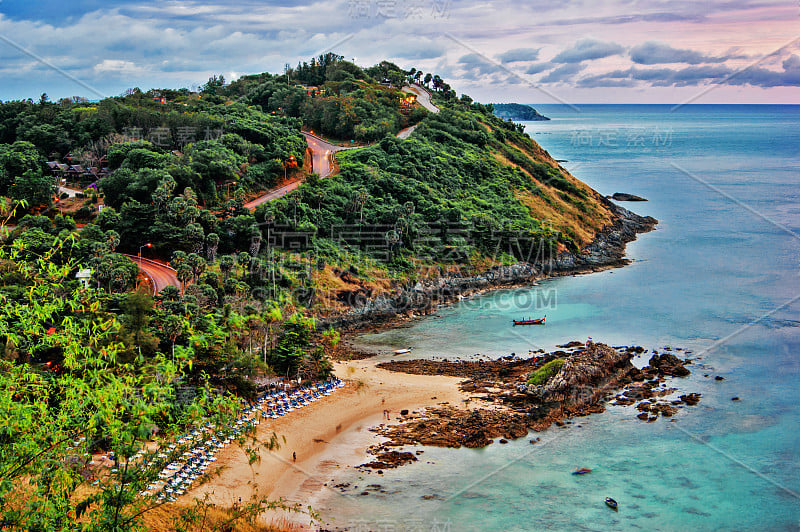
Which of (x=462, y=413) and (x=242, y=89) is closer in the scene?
(x=462, y=413)

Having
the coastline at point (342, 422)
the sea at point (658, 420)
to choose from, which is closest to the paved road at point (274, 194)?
the coastline at point (342, 422)

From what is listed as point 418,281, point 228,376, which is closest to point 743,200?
point 418,281

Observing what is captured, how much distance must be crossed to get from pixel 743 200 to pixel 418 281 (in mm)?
61890

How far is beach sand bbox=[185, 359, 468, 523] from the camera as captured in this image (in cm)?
2731

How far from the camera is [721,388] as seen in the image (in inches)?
1476

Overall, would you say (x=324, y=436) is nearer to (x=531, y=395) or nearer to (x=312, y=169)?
(x=531, y=395)

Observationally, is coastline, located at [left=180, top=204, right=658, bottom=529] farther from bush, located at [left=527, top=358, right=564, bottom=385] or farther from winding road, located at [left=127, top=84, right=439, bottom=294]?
winding road, located at [left=127, top=84, right=439, bottom=294]

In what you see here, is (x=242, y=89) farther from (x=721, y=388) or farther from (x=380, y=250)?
(x=721, y=388)

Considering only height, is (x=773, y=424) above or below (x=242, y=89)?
below

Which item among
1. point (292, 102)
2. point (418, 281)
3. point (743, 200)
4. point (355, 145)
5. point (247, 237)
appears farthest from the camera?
point (743, 200)

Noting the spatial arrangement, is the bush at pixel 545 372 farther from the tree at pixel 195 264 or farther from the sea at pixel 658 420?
the tree at pixel 195 264

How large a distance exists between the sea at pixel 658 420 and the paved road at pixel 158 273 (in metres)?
13.7

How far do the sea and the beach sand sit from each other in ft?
5.20

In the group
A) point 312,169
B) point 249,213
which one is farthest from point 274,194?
point 312,169
